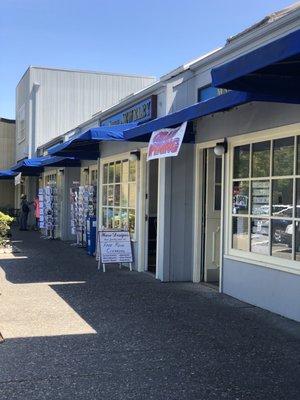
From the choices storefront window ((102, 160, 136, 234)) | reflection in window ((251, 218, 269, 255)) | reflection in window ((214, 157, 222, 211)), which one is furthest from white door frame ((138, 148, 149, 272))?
reflection in window ((251, 218, 269, 255))

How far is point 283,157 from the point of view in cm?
730

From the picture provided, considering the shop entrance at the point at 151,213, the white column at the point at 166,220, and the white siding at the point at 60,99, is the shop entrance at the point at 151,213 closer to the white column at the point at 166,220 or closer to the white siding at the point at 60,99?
the white column at the point at 166,220

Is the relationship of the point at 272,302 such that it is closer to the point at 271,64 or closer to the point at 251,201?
the point at 251,201

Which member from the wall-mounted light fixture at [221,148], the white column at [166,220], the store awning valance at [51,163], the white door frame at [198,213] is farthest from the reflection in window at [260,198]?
the store awning valance at [51,163]

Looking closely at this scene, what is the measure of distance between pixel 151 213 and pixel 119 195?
1.38 metres

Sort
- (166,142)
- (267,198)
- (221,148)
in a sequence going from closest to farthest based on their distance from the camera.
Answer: (267,198) < (221,148) < (166,142)

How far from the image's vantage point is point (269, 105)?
740 cm

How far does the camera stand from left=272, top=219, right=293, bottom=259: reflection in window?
7163 mm

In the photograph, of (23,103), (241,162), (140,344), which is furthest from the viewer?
(23,103)

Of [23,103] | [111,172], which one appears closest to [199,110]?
[111,172]

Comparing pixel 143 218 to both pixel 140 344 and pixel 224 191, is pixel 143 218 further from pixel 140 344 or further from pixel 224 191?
pixel 140 344

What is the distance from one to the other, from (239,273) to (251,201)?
3.57 ft

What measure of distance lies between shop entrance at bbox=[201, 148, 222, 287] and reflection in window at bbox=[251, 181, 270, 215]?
1759 millimetres

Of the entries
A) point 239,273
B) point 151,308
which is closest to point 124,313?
point 151,308
